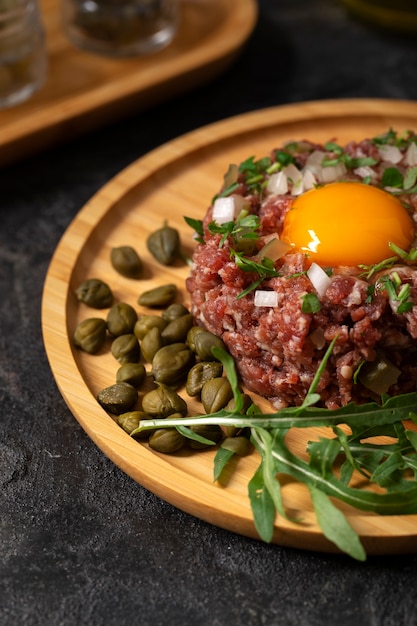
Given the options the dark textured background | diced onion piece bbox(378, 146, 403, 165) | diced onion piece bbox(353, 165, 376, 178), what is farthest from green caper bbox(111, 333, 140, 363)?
diced onion piece bbox(378, 146, 403, 165)

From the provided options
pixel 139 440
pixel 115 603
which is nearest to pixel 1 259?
pixel 139 440

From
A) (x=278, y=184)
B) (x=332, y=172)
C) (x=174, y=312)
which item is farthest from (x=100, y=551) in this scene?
(x=332, y=172)

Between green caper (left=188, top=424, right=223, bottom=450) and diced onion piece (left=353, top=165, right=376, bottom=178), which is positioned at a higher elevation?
diced onion piece (left=353, top=165, right=376, bottom=178)

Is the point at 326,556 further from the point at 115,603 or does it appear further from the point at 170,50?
the point at 170,50

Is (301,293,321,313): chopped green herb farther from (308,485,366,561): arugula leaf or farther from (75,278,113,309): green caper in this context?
(75,278,113,309): green caper

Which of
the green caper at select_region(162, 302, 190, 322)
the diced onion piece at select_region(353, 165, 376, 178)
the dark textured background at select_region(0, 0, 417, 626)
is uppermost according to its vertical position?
the diced onion piece at select_region(353, 165, 376, 178)

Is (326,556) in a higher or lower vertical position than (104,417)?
lower

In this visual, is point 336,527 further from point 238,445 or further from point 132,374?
point 132,374
